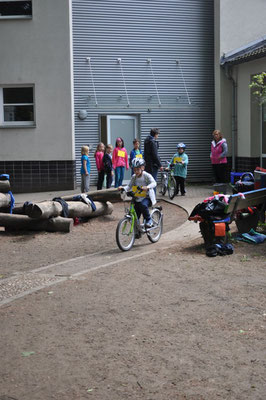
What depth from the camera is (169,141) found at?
2269 centimetres

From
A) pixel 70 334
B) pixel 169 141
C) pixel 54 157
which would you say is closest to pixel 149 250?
pixel 70 334

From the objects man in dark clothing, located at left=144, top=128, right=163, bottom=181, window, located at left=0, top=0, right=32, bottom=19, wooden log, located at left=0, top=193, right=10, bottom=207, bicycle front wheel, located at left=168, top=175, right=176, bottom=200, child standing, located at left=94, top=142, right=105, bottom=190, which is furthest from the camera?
window, located at left=0, top=0, right=32, bottom=19

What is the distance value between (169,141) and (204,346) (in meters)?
17.2

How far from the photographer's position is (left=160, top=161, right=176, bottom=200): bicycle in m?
17.6

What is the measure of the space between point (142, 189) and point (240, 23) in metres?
13.3

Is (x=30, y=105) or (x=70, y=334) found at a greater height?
(x=30, y=105)

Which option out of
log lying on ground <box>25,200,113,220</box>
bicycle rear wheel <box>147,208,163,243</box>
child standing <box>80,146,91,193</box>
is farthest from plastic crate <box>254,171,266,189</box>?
child standing <box>80,146,91,193</box>

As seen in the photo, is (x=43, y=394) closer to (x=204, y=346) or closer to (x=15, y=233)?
(x=204, y=346)

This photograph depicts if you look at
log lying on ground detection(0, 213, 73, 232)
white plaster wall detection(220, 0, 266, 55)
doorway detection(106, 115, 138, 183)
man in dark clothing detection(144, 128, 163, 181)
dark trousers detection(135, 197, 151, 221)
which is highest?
white plaster wall detection(220, 0, 266, 55)

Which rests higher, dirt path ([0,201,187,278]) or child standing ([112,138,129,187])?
child standing ([112,138,129,187])

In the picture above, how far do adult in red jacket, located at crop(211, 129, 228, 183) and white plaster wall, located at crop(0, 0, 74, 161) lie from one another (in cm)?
472

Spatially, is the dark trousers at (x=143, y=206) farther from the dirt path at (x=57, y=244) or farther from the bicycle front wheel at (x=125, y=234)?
the dirt path at (x=57, y=244)

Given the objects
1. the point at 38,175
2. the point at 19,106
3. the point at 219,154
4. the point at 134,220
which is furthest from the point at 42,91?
the point at 134,220

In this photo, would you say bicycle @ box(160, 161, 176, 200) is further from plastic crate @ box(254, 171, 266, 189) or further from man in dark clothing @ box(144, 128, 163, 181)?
plastic crate @ box(254, 171, 266, 189)
